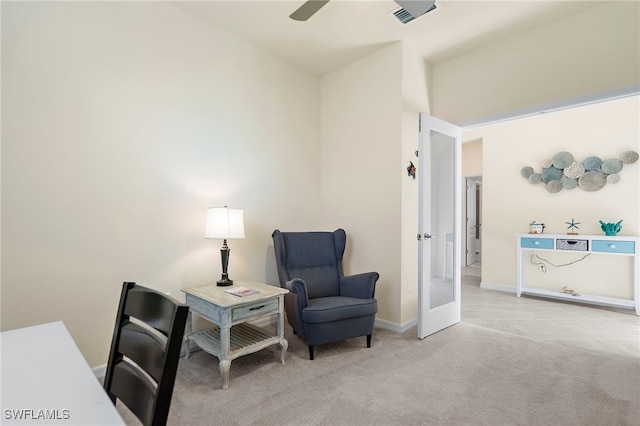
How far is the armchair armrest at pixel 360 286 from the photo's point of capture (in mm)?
2838

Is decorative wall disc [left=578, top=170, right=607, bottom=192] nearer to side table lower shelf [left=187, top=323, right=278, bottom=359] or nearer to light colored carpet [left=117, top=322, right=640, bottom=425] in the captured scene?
light colored carpet [left=117, top=322, right=640, bottom=425]

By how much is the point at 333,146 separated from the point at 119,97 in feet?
7.15

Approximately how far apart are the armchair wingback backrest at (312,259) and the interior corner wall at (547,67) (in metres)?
1.90

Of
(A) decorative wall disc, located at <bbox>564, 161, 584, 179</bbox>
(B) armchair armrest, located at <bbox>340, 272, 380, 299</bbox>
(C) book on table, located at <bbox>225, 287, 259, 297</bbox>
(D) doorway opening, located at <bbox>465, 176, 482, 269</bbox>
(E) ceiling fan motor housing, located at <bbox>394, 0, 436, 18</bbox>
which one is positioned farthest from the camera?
(D) doorway opening, located at <bbox>465, 176, 482, 269</bbox>

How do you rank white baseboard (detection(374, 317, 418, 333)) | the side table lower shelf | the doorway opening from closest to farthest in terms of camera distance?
1. the side table lower shelf
2. white baseboard (detection(374, 317, 418, 333))
3. the doorway opening

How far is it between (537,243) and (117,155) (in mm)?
4971

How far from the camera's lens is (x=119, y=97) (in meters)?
2.29

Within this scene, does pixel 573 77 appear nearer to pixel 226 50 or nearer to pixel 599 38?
pixel 599 38

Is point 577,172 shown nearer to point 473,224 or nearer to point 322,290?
point 473,224

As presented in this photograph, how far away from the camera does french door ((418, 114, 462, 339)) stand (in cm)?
296

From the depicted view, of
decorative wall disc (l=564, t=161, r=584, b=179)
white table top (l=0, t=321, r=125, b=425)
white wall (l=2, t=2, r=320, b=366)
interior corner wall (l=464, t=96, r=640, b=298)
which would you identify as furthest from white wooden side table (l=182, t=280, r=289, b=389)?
decorative wall disc (l=564, t=161, r=584, b=179)

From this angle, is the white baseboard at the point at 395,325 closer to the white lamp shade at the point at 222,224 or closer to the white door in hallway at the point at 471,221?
the white lamp shade at the point at 222,224

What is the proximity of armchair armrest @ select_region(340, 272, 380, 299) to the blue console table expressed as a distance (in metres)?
2.83

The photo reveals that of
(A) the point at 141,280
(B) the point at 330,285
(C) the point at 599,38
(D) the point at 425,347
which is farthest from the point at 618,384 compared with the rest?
(A) the point at 141,280
